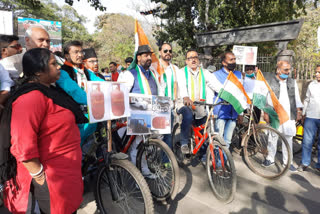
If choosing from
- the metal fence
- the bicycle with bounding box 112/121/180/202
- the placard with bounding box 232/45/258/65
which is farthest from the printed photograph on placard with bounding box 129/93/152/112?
the metal fence

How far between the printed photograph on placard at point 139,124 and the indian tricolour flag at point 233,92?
1.16 m

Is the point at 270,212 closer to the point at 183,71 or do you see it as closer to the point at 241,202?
the point at 241,202

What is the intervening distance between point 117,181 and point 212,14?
964 cm

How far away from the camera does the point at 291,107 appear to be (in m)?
3.78

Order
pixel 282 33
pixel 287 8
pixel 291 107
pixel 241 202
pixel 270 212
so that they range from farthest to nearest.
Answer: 1. pixel 287 8
2. pixel 282 33
3. pixel 291 107
4. pixel 241 202
5. pixel 270 212

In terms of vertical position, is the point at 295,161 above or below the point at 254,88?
below

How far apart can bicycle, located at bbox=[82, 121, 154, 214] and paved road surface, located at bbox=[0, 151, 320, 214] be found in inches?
19.3

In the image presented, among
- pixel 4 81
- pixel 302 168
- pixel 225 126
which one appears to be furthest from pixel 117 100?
pixel 302 168

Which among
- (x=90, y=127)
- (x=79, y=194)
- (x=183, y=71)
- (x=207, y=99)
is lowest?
(x=79, y=194)

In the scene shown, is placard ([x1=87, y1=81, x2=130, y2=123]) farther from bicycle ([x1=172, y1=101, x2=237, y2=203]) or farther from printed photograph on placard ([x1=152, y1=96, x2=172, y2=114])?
bicycle ([x1=172, y1=101, x2=237, y2=203])

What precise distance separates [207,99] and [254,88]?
84 centimetres

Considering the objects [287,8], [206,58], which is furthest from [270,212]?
[287,8]

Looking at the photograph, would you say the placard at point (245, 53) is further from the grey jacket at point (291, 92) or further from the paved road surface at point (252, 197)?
the paved road surface at point (252, 197)

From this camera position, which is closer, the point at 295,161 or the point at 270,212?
the point at 270,212
